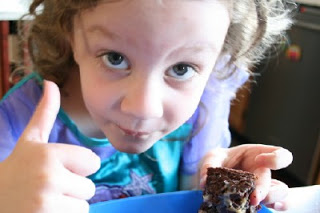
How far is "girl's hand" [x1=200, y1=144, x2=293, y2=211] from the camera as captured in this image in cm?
56

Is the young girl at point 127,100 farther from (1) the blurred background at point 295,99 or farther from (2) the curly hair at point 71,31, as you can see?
(1) the blurred background at point 295,99

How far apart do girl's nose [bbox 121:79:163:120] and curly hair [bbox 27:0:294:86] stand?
0.16 metres

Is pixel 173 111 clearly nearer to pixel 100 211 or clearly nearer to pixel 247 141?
pixel 100 211

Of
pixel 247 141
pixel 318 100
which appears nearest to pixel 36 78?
pixel 318 100

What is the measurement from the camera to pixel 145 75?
1.61 ft

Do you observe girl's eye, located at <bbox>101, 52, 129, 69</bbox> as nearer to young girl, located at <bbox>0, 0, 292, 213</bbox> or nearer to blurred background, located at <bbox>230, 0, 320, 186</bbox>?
young girl, located at <bbox>0, 0, 292, 213</bbox>

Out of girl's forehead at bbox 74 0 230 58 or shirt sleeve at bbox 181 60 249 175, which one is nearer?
girl's forehead at bbox 74 0 230 58

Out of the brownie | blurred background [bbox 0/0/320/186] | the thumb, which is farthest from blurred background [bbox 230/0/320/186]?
the thumb

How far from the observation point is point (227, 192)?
483mm

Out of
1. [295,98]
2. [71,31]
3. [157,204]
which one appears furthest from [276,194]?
[295,98]

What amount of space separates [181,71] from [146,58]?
0.24 ft

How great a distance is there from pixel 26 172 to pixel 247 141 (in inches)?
79.8

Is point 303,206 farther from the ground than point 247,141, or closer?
farther from the ground

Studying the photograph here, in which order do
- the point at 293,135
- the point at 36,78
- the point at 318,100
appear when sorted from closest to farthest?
the point at 36,78 → the point at 318,100 → the point at 293,135
